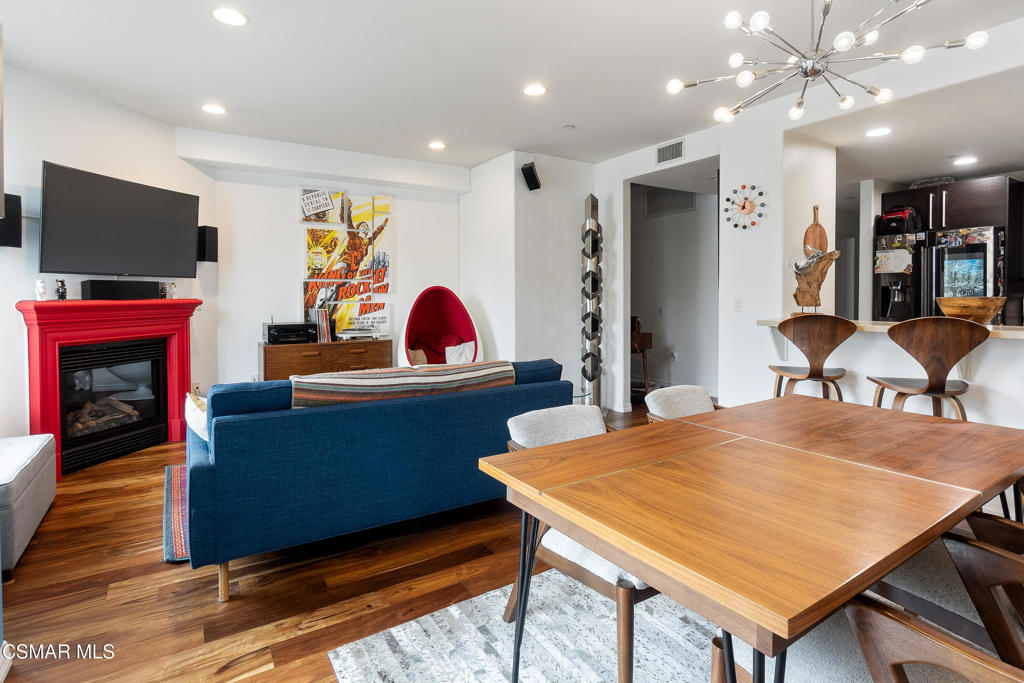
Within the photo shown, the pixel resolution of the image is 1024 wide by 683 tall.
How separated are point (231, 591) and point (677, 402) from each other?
6.28 feet

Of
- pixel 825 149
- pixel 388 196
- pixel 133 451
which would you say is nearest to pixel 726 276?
pixel 825 149

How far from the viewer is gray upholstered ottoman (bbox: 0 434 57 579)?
216 cm

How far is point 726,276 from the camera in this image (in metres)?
4.18

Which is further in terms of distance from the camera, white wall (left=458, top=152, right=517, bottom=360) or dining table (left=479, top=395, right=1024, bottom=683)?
white wall (left=458, top=152, right=517, bottom=360)

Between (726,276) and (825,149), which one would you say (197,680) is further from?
(825,149)

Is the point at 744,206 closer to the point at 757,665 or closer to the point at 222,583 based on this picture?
the point at 757,665

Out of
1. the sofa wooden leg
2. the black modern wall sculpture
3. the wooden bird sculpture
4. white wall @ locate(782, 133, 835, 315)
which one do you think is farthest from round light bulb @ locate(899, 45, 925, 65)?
the black modern wall sculpture

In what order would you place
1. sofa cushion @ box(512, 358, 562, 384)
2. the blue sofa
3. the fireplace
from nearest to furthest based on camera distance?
the blue sofa, sofa cushion @ box(512, 358, 562, 384), the fireplace

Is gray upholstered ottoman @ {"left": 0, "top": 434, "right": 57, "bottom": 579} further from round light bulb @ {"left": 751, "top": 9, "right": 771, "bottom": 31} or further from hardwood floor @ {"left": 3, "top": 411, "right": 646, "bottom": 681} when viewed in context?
round light bulb @ {"left": 751, "top": 9, "right": 771, "bottom": 31}

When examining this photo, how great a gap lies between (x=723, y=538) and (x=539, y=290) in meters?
4.37

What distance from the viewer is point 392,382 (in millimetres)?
2346

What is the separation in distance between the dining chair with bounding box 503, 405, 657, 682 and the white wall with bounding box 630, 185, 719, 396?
4792mm

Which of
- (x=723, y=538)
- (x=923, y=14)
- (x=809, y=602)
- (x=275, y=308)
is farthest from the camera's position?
(x=275, y=308)
